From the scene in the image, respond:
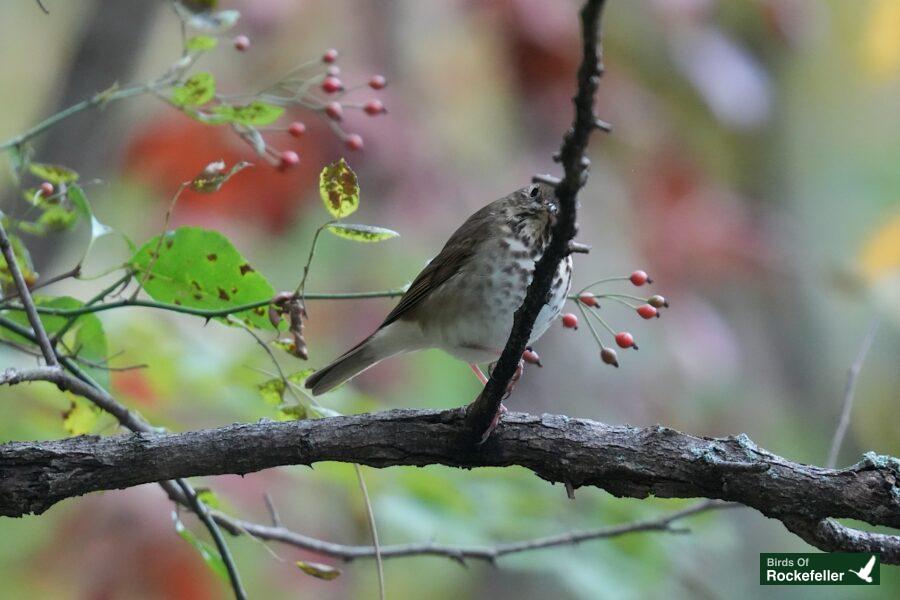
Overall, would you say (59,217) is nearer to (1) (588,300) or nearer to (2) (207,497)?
(2) (207,497)

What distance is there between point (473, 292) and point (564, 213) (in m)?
1.31

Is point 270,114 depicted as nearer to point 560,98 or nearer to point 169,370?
point 169,370

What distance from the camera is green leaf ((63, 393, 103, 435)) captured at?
237 centimetres

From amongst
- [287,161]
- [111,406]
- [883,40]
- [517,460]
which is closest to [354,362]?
[287,161]

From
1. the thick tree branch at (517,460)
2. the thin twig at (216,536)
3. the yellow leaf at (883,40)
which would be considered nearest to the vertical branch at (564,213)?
the thick tree branch at (517,460)

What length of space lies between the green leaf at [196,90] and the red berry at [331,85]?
35cm

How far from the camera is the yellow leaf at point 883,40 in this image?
15.4 ft

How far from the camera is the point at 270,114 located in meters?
2.22

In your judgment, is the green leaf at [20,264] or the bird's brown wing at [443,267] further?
the bird's brown wing at [443,267]

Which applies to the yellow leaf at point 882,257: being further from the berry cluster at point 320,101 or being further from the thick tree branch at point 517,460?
the berry cluster at point 320,101

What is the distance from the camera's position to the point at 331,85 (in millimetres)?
2457

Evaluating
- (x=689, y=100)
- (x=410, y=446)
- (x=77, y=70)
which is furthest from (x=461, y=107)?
(x=410, y=446)

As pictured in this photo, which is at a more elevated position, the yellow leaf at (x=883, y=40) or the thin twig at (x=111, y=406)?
the yellow leaf at (x=883, y=40)

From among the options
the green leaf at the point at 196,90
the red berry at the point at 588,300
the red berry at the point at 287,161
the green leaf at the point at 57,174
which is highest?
the green leaf at the point at 196,90
